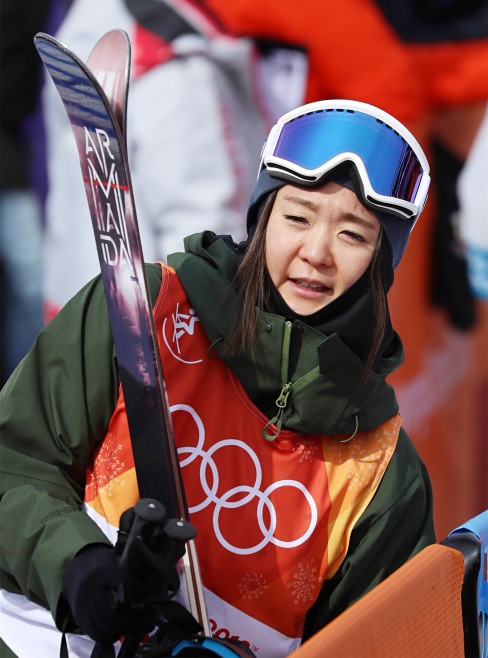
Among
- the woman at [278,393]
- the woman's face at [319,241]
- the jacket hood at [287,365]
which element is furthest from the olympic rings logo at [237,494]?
the woman's face at [319,241]

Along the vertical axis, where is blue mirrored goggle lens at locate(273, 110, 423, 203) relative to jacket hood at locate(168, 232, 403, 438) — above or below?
above

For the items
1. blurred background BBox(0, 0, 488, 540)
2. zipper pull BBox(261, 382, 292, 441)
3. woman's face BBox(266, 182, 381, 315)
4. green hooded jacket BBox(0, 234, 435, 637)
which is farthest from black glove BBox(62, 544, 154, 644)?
blurred background BBox(0, 0, 488, 540)

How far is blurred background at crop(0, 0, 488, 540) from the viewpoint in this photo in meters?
4.00

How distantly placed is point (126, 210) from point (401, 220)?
0.63 m

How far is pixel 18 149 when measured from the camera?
13.4 ft

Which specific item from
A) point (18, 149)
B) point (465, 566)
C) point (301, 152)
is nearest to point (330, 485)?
point (465, 566)

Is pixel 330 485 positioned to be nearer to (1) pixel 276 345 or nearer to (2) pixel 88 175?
(1) pixel 276 345

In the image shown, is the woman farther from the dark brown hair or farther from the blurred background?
the blurred background

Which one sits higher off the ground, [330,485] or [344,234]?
[344,234]

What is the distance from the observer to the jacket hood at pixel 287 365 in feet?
6.67

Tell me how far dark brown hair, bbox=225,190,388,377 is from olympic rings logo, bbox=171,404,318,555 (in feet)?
0.62

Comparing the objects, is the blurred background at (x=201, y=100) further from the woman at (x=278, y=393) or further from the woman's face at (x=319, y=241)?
the woman's face at (x=319, y=241)

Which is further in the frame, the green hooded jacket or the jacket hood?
the jacket hood

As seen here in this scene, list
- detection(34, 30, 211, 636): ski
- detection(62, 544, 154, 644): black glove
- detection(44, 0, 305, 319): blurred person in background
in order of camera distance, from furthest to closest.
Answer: detection(44, 0, 305, 319): blurred person in background → detection(34, 30, 211, 636): ski → detection(62, 544, 154, 644): black glove
